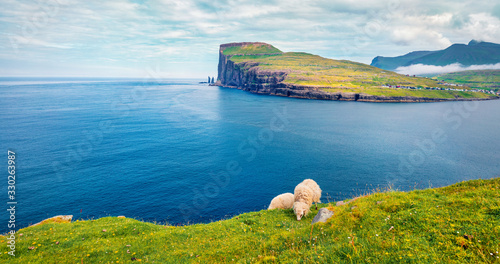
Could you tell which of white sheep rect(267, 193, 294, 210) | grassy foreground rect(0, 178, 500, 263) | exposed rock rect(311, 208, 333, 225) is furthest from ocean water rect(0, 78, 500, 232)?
exposed rock rect(311, 208, 333, 225)

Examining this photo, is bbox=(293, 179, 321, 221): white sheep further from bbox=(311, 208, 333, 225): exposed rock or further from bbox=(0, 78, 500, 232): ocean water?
bbox=(0, 78, 500, 232): ocean water

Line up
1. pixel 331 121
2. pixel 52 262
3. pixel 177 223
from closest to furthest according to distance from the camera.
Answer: pixel 52 262, pixel 177 223, pixel 331 121

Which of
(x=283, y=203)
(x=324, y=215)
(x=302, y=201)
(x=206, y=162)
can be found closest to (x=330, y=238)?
(x=324, y=215)

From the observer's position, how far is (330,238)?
1392 cm

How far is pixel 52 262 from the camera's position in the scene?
14.9 m

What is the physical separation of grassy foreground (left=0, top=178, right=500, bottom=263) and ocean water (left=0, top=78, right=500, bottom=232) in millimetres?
20532

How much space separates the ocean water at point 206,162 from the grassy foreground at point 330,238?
2053cm

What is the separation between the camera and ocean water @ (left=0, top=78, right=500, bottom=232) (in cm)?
4291

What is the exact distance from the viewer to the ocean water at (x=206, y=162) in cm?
4291

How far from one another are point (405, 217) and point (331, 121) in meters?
108

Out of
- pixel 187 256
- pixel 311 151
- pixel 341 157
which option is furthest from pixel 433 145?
pixel 187 256

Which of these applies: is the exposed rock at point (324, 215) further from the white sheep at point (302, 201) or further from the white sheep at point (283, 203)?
the white sheep at point (283, 203)

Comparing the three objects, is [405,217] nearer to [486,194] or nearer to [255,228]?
[486,194]

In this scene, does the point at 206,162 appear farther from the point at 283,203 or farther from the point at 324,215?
the point at 324,215
